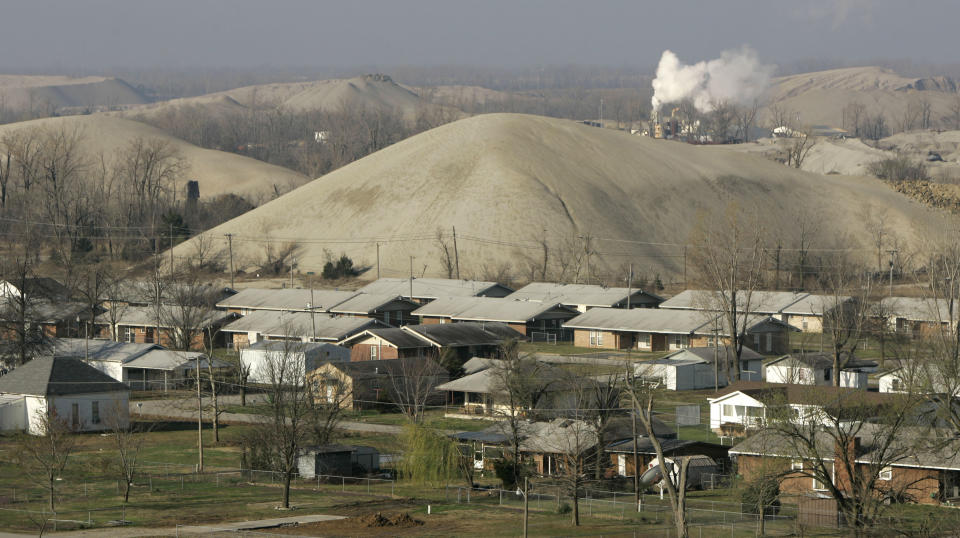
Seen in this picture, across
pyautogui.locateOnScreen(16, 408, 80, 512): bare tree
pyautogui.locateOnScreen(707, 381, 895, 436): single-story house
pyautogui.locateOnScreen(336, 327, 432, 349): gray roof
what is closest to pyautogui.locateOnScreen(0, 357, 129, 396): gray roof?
pyautogui.locateOnScreen(16, 408, 80, 512): bare tree

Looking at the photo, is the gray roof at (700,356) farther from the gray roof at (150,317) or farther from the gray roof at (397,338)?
the gray roof at (150,317)

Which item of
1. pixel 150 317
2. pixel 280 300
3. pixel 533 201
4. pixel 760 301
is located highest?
pixel 533 201

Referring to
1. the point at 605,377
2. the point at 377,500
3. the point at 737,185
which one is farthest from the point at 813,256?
the point at 377,500

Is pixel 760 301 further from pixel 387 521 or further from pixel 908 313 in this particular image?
pixel 387 521

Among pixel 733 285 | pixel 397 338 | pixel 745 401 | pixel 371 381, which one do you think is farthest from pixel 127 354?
pixel 745 401

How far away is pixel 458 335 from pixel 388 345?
385 centimetres

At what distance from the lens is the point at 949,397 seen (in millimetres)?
31328

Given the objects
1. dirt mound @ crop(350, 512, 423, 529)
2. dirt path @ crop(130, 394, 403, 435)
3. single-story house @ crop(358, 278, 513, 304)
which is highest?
single-story house @ crop(358, 278, 513, 304)

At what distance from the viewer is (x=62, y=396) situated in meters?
48.5

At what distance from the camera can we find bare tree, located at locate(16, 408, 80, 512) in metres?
34.8

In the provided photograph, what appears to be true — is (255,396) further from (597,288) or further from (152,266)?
(152,266)

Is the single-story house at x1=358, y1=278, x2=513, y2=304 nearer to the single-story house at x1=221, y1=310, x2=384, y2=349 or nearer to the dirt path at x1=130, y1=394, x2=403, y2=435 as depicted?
the single-story house at x1=221, y1=310, x2=384, y2=349

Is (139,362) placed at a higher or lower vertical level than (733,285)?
lower

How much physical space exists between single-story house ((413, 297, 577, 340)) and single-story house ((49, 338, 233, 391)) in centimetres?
1974
